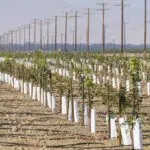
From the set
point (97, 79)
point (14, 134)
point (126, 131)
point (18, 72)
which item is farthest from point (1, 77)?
point (126, 131)

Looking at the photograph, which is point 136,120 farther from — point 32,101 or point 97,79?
point 97,79

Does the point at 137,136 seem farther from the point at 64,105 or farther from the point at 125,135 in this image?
the point at 64,105

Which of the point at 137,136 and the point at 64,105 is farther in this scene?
the point at 64,105

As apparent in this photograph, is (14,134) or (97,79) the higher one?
(97,79)

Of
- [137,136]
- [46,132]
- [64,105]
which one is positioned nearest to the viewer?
[137,136]

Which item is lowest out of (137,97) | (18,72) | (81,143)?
(81,143)

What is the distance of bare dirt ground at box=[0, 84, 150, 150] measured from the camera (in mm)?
14422

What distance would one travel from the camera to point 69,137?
15.9 metres

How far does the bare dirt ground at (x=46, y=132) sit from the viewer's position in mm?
14422

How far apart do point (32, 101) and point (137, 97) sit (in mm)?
12881

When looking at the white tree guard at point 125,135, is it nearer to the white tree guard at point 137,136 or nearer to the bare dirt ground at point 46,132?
the bare dirt ground at point 46,132

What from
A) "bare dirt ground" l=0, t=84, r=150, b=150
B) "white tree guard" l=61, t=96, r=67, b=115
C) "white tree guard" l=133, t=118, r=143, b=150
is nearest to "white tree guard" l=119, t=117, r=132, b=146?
"bare dirt ground" l=0, t=84, r=150, b=150

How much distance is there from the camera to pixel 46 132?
16.8m

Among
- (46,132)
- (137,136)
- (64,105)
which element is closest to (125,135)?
(137,136)
